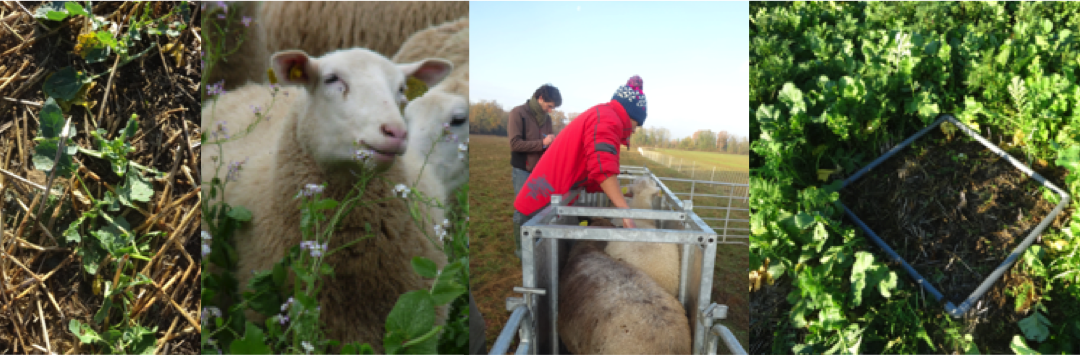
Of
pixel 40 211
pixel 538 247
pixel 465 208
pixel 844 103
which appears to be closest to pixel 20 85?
pixel 40 211

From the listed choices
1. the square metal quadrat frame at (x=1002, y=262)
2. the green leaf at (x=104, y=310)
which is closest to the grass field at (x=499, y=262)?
the square metal quadrat frame at (x=1002, y=262)

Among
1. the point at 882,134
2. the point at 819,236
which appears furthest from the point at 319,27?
the point at 882,134

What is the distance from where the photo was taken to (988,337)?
2.86 metres

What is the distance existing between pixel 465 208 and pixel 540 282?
433 mm

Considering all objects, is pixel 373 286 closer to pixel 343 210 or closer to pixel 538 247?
pixel 343 210

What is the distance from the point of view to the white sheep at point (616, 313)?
70.7 inches

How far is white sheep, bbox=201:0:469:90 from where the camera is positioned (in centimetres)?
195

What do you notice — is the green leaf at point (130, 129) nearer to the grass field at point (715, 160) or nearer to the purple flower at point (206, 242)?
the purple flower at point (206, 242)

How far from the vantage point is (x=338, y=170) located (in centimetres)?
195

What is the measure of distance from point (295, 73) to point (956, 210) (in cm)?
398

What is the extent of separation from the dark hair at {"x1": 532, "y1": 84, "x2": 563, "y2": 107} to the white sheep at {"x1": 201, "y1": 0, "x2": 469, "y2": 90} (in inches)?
71.2

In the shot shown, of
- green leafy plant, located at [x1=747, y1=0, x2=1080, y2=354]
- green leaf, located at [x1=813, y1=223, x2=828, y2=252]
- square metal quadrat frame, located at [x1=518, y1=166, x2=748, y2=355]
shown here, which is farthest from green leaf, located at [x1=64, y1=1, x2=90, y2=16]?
green leaf, located at [x1=813, y1=223, x2=828, y2=252]

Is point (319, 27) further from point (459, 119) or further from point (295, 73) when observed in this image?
point (459, 119)

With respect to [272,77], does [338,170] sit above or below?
below
